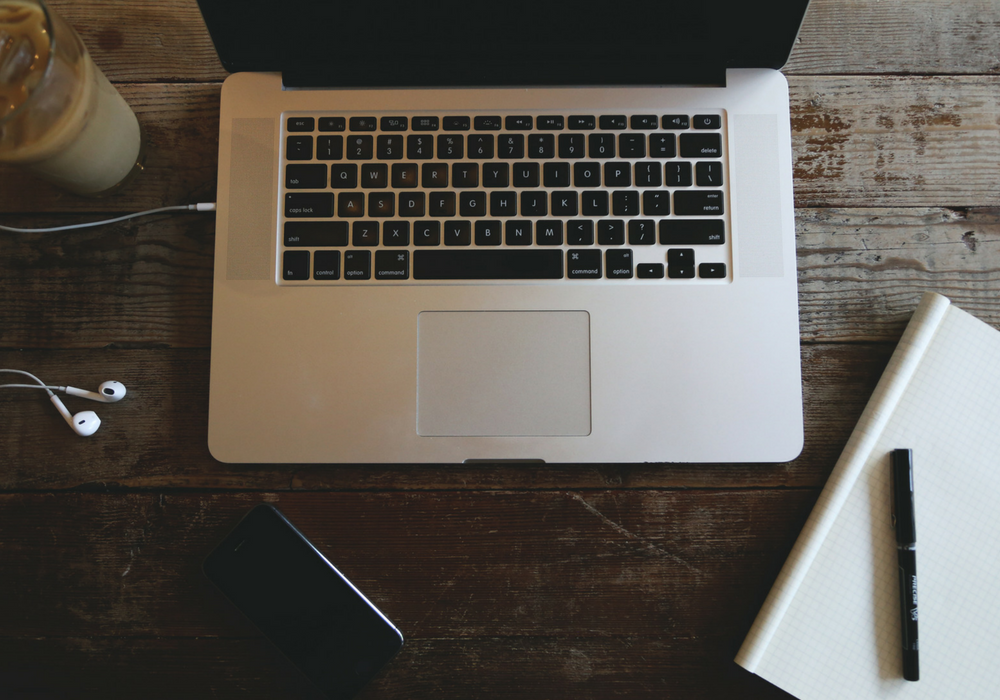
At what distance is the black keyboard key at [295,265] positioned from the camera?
23.7 inches

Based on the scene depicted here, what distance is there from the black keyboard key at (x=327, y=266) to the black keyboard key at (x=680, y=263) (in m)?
0.33

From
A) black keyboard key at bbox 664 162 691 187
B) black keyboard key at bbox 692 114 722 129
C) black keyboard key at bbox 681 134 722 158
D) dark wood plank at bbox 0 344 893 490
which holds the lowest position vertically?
dark wood plank at bbox 0 344 893 490

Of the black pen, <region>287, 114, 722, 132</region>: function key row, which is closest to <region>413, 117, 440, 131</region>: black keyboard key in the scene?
<region>287, 114, 722, 132</region>: function key row

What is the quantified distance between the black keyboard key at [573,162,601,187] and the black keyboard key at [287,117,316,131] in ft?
0.88

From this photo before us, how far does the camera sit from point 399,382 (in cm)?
59

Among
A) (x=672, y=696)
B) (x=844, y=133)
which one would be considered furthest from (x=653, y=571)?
(x=844, y=133)

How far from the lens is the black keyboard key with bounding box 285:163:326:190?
24.2 inches

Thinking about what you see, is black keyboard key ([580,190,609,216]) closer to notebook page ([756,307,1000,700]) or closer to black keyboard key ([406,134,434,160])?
black keyboard key ([406,134,434,160])

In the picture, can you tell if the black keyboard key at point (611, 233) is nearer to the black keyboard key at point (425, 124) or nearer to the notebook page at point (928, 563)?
the black keyboard key at point (425, 124)

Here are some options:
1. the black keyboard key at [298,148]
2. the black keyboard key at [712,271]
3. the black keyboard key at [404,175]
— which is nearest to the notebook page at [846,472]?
the black keyboard key at [712,271]

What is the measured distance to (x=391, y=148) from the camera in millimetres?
619

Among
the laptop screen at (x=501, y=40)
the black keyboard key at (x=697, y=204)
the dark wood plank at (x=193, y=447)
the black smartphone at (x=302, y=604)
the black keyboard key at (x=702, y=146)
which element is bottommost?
the black smartphone at (x=302, y=604)

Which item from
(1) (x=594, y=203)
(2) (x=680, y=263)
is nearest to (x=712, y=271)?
Result: (2) (x=680, y=263)

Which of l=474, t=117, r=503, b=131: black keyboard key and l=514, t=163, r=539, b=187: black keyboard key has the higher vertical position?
l=474, t=117, r=503, b=131: black keyboard key
